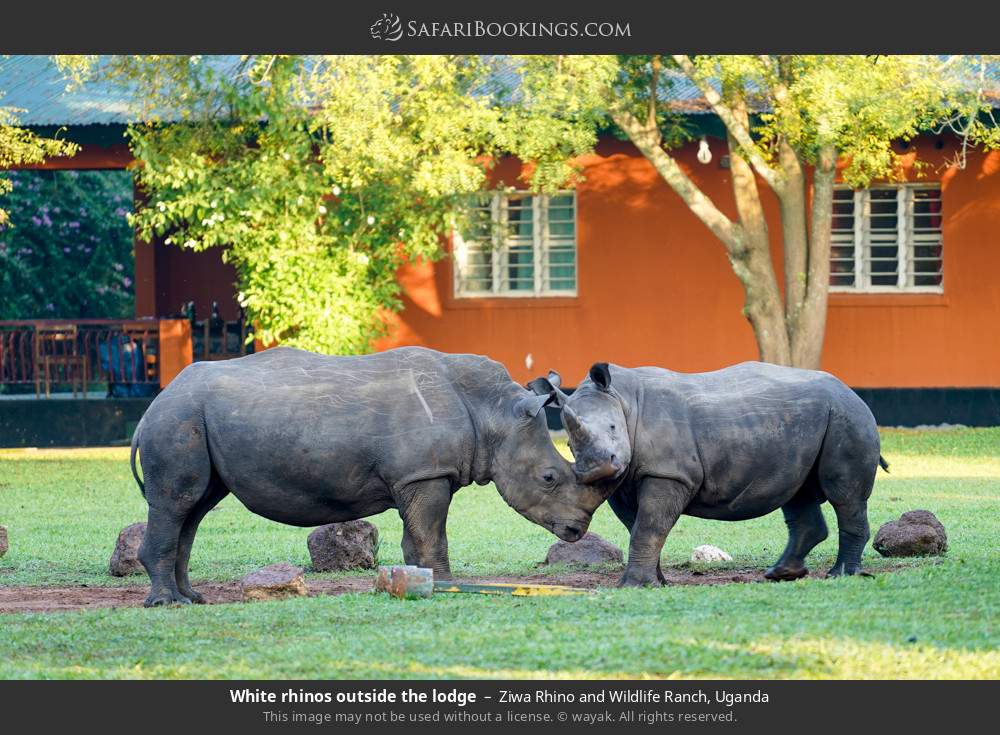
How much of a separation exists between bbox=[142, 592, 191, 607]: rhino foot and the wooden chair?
14.8 m

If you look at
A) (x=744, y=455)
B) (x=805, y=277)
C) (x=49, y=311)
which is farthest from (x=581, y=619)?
(x=49, y=311)

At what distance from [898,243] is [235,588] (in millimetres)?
16640

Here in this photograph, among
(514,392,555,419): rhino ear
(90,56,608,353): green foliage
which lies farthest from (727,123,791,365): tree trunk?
(514,392,555,419): rhino ear

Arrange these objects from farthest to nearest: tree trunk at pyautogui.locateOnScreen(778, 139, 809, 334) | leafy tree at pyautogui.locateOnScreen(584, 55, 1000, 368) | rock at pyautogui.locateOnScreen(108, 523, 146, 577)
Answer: tree trunk at pyautogui.locateOnScreen(778, 139, 809, 334), leafy tree at pyautogui.locateOnScreen(584, 55, 1000, 368), rock at pyautogui.locateOnScreen(108, 523, 146, 577)

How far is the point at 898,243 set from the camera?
25094 millimetres

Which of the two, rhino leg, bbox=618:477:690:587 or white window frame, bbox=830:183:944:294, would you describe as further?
white window frame, bbox=830:183:944:294

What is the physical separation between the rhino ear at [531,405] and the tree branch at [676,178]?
12251mm

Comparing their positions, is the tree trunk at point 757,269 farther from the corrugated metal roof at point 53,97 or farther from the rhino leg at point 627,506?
the rhino leg at point 627,506

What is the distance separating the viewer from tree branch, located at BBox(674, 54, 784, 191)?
67.1 feet

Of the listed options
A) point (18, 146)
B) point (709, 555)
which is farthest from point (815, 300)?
point (709, 555)

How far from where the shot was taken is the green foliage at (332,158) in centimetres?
2052

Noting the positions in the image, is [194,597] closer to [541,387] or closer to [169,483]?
[169,483]

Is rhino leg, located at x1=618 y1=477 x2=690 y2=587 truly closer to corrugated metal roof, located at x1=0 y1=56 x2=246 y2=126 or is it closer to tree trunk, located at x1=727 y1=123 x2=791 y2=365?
tree trunk, located at x1=727 y1=123 x2=791 y2=365

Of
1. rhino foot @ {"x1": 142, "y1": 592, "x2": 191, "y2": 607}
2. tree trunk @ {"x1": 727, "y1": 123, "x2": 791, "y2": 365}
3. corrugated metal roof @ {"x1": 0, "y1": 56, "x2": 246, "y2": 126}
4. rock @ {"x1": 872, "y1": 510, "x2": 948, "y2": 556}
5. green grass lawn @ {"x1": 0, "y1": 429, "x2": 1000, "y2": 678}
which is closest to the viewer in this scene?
green grass lawn @ {"x1": 0, "y1": 429, "x2": 1000, "y2": 678}
